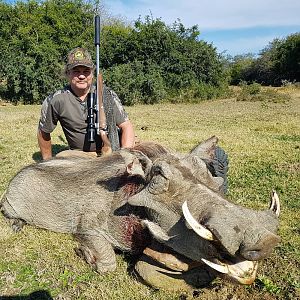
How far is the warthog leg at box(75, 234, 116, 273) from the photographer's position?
3.22 meters

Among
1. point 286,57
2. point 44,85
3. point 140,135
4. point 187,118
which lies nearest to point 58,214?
point 140,135

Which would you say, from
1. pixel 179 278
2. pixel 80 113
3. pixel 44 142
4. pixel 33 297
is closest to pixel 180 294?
pixel 179 278

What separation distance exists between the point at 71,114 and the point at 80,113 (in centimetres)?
10

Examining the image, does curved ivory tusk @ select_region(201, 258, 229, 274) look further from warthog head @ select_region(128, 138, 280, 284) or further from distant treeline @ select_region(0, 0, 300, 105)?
distant treeline @ select_region(0, 0, 300, 105)

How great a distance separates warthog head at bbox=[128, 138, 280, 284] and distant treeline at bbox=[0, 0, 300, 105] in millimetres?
15645

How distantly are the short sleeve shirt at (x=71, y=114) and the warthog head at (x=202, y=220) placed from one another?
2167mm

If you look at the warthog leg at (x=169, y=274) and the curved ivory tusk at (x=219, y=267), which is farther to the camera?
the warthog leg at (x=169, y=274)

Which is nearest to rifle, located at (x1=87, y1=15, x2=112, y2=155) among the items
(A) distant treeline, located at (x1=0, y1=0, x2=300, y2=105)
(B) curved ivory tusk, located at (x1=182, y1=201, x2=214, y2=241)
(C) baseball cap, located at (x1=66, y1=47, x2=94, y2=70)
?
(C) baseball cap, located at (x1=66, y1=47, x2=94, y2=70)

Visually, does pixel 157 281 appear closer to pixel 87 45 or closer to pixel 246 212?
pixel 246 212

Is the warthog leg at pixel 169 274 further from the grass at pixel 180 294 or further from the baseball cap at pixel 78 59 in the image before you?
the baseball cap at pixel 78 59

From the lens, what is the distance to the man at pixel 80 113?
486 centimetres

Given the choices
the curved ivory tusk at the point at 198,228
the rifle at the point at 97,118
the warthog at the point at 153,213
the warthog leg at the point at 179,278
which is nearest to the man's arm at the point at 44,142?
the rifle at the point at 97,118

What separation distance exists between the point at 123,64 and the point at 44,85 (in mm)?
3698

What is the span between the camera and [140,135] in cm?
916
